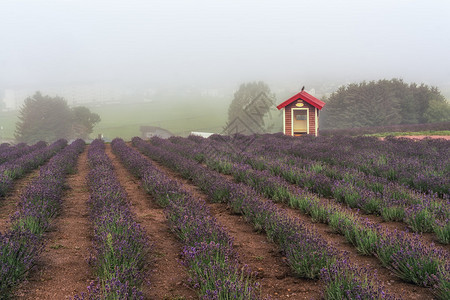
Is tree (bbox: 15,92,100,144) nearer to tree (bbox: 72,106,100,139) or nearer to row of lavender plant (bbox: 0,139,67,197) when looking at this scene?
tree (bbox: 72,106,100,139)

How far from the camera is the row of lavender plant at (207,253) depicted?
88.3 inches

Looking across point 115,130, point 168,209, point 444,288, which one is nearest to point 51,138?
point 115,130

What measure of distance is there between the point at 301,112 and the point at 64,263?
19.9 meters

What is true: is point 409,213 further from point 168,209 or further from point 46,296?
point 46,296

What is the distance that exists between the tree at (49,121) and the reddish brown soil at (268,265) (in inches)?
2264

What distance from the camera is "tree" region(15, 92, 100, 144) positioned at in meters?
54.1

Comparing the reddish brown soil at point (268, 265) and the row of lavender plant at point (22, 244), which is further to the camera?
the reddish brown soil at point (268, 265)

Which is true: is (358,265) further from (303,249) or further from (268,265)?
(268,265)

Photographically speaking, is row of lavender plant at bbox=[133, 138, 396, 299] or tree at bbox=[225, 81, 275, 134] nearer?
row of lavender plant at bbox=[133, 138, 396, 299]

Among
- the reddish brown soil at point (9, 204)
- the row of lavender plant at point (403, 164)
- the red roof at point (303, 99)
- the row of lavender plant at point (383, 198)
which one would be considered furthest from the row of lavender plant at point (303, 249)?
the red roof at point (303, 99)

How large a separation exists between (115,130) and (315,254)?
7736 centimetres

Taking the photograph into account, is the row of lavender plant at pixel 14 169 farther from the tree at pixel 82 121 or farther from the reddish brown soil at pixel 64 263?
the tree at pixel 82 121

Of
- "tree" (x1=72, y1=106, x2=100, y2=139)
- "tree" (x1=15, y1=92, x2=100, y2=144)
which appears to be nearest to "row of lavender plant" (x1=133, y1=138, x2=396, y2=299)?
"tree" (x1=15, y1=92, x2=100, y2=144)

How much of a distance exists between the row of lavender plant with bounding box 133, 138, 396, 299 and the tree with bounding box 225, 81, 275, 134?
43051mm
